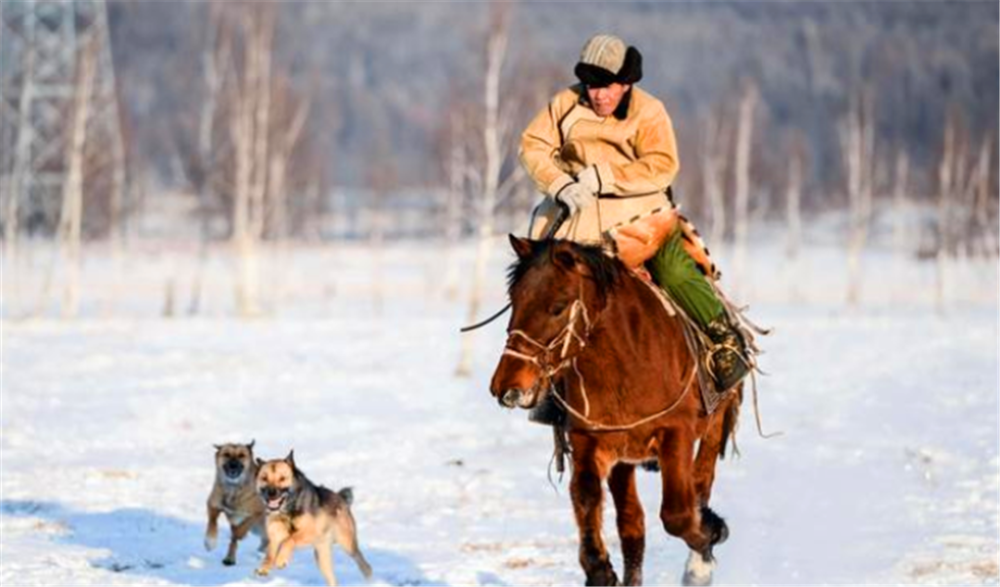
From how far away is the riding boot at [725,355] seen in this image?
809cm

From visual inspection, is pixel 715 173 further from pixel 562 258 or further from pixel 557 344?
pixel 557 344

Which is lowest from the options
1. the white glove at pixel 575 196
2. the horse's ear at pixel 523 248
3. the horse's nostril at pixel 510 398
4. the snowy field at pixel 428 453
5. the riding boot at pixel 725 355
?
the snowy field at pixel 428 453

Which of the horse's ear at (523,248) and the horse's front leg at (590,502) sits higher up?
the horse's ear at (523,248)

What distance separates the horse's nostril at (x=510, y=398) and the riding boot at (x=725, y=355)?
1838 mm

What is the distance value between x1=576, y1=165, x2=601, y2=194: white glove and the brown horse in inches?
18.6

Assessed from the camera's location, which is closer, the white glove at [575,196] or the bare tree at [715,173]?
the white glove at [575,196]

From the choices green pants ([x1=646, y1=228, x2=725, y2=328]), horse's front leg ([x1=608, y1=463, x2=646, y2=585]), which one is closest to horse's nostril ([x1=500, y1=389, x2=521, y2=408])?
horse's front leg ([x1=608, y1=463, x2=646, y2=585])

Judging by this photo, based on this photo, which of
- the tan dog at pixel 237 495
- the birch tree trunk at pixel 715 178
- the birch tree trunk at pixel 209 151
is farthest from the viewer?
the birch tree trunk at pixel 715 178

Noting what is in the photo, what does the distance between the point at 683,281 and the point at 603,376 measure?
117 cm

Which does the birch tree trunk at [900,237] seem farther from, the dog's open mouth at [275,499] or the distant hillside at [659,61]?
the dog's open mouth at [275,499]

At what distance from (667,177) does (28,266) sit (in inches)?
1784

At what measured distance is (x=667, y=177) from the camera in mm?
7895

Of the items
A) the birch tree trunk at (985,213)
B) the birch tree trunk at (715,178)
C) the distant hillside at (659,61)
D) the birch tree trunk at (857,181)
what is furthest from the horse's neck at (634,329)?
the distant hillside at (659,61)

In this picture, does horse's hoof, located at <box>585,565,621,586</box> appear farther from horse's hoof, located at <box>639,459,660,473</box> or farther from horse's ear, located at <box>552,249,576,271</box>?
horse's ear, located at <box>552,249,576,271</box>
